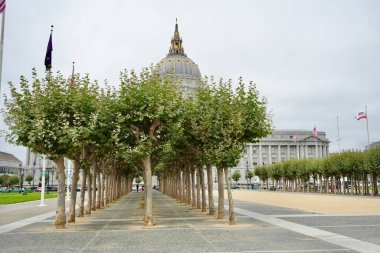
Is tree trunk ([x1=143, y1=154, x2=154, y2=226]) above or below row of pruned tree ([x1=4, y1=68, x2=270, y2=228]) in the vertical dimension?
below

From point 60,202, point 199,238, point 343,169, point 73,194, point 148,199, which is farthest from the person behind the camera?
point 343,169

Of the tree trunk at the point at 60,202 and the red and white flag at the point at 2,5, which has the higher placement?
the red and white flag at the point at 2,5

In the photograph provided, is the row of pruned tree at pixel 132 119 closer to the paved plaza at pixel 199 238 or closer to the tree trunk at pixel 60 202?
the tree trunk at pixel 60 202

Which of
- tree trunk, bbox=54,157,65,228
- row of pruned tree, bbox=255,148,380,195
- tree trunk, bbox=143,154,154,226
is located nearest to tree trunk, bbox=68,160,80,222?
tree trunk, bbox=54,157,65,228

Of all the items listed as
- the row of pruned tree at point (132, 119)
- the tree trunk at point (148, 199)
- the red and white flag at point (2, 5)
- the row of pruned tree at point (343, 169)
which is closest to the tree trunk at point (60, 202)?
the row of pruned tree at point (132, 119)

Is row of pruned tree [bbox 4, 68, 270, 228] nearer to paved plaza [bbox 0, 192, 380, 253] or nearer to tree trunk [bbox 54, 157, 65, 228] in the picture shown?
tree trunk [bbox 54, 157, 65, 228]

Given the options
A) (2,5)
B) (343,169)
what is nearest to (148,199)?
(2,5)

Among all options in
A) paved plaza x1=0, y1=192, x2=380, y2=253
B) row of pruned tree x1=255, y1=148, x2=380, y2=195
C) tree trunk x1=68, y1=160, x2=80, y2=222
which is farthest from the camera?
row of pruned tree x1=255, y1=148, x2=380, y2=195

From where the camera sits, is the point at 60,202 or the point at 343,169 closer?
the point at 60,202

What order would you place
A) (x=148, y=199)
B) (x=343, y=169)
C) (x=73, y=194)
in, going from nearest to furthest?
(x=148, y=199) → (x=73, y=194) → (x=343, y=169)

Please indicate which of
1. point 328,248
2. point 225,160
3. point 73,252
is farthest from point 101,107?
point 328,248

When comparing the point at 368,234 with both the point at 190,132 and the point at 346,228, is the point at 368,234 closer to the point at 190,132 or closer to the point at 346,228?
the point at 346,228

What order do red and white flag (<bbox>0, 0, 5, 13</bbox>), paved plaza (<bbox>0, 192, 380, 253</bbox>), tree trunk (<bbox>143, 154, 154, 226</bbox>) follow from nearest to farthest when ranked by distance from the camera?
paved plaza (<bbox>0, 192, 380, 253</bbox>) < red and white flag (<bbox>0, 0, 5, 13</bbox>) < tree trunk (<bbox>143, 154, 154, 226</bbox>)

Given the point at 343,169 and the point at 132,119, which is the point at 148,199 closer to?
the point at 132,119
